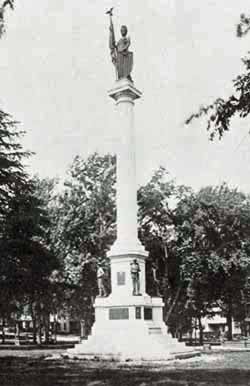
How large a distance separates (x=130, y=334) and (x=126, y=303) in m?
1.40

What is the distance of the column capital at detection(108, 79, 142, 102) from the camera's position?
978 inches

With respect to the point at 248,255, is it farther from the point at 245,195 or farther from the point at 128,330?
the point at 128,330

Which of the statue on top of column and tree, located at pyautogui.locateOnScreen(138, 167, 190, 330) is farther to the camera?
tree, located at pyautogui.locateOnScreen(138, 167, 190, 330)

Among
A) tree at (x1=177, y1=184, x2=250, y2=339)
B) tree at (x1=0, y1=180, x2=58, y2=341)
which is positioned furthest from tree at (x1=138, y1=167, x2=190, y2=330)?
tree at (x1=0, y1=180, x2=58, y2=341)

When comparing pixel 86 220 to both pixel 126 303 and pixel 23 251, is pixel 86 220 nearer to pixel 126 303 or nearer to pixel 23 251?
pixel 23 251

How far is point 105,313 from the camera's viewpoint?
23016 mm

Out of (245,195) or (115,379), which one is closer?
(115,379)

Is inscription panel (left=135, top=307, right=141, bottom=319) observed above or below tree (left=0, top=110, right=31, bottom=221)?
below

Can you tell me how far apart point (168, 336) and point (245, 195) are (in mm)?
16926

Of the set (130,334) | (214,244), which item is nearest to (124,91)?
(130,334)

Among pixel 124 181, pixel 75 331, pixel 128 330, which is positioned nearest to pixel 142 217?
pixel 124 181

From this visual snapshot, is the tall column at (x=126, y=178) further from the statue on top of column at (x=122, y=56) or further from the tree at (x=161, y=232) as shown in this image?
the tree at (x=161, y=232)

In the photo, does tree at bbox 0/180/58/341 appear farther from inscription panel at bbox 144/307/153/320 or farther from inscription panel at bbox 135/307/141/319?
inscription panel at bbox 144/307/153/320

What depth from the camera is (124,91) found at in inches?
982
